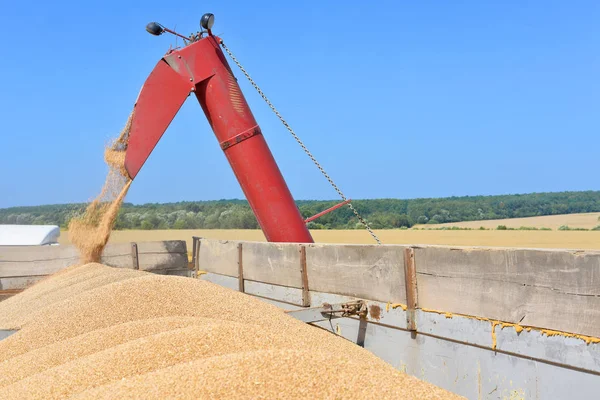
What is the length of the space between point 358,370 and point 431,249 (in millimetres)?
1418

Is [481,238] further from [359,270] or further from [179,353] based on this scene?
[179,353]

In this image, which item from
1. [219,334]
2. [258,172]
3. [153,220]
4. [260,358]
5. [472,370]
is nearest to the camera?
[260,358]

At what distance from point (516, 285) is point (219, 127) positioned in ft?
14.6

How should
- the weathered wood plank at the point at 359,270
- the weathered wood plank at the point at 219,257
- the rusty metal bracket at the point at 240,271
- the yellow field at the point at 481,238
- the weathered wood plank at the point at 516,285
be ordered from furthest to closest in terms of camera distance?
the yellow field at the point at 481,238 → the weathered wood plank at the point at 219,257 → the rusty metal bracket at the point at 240,271 → the weathered wood plank at the point at 359,270 → the weathered wood plank at the point at 516,285

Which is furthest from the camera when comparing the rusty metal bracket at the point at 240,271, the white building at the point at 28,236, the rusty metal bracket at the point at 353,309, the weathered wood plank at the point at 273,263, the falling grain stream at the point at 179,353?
the white building at the point at 28,236

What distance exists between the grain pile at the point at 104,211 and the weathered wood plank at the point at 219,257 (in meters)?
1.14

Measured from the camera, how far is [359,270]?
4859 mm

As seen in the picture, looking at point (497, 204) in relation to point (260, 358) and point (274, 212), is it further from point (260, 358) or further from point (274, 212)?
point (260, 358)

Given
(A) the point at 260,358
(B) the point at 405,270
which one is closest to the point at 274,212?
(B) the point at 405,270

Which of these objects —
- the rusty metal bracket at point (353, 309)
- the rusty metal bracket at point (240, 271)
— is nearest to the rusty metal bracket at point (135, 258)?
the rusty metal bracket at point (240, 271)

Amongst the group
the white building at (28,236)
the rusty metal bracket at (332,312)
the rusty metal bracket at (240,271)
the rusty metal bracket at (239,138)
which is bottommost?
the rusty metal bracket at (332,312)

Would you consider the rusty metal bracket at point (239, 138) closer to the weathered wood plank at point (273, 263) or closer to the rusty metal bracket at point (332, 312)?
the weathered wood plank at point (273, 263)

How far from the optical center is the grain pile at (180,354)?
9.01 feet

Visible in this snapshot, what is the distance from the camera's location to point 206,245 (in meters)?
7.79
